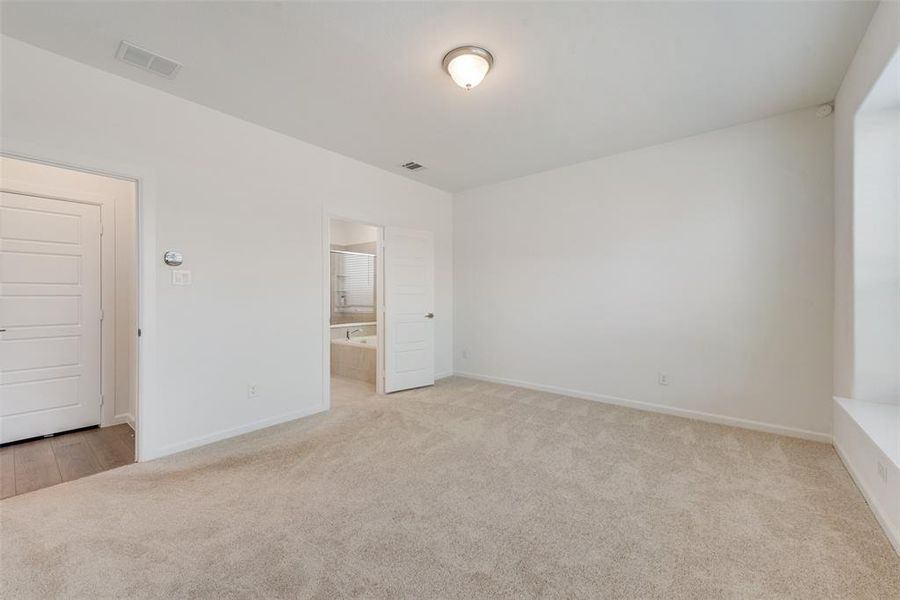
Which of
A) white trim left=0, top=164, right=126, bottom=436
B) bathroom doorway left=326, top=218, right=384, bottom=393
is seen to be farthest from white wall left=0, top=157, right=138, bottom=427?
bathroom doorway left=326, top=218, right=384, bottom=393

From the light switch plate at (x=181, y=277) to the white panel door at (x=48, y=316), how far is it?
1343 millimetres

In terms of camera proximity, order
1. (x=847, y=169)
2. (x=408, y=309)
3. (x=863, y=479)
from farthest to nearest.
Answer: (x=408, y=309), (x=847, y=169), (x=863, y=479)

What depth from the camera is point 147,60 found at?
91.7 inches

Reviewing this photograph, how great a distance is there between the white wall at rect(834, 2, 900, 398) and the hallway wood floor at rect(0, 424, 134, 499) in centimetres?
522

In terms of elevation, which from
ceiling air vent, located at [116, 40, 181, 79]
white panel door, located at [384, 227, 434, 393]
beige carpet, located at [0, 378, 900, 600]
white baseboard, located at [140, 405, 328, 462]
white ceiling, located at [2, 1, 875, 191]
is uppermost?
white ceiling, located at [2, 1, 875, 191]

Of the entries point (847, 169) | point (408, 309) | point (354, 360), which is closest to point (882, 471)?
point (847, 169)

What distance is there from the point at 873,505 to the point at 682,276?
6.76 feet

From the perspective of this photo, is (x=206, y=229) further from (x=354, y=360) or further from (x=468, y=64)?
(x=354, y=360)

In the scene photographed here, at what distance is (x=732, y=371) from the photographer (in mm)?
3303

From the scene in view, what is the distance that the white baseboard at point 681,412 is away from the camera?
3.00 meters

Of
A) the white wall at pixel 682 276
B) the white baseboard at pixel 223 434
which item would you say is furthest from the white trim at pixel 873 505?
the white baseboard at pixel 223 434

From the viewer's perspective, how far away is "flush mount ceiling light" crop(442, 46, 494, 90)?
221 centimetres

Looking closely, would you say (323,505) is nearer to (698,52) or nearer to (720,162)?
(698,52)

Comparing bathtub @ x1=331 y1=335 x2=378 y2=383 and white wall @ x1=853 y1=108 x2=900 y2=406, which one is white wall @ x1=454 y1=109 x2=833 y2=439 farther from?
bathtub @ x1=331 y1=335 x2=378 y2=383
